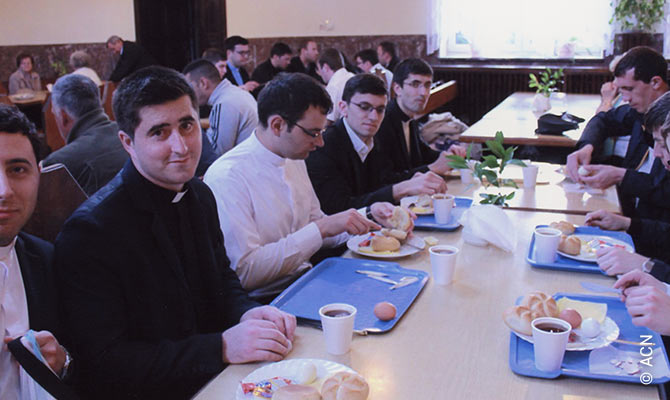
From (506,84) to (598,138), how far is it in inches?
199

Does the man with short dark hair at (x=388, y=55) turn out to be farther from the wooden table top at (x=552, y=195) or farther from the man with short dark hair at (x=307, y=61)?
the wooden table top at (x=552, y=195)

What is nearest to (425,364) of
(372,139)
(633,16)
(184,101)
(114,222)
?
(114,222)

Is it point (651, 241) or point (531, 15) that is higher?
point (531, 15)

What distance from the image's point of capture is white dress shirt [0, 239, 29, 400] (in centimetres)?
136

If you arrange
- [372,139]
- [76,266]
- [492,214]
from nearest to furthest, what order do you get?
[76,266] < [492,214] < [372,139]

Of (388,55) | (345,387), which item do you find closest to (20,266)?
(345,387)

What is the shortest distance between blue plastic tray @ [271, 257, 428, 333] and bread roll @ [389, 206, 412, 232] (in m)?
0.28

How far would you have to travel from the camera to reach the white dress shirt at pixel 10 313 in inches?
53.7

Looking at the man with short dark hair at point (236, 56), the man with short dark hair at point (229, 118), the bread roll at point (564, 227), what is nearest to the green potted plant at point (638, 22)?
the man with short dark hair at point (236, 56)

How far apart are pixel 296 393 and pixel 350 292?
632 millimetres

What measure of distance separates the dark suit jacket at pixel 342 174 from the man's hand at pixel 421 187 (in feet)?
0.15

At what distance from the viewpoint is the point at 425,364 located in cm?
145

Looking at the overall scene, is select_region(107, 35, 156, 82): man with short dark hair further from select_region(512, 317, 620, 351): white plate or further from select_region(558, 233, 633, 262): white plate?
select_region(512, 317, 620, 351): white plate

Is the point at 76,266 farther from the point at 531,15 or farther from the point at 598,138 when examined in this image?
the point at 531,15
